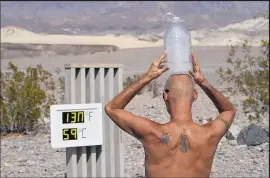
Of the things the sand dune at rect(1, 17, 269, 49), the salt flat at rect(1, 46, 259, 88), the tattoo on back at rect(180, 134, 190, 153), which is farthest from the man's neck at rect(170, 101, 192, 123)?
the sand dune at rect(1, 17, 269, 49)

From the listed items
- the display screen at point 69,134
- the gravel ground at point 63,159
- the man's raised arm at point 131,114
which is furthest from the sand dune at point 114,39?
the man's raised arm at point 131,114

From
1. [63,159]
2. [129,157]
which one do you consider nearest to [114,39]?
[63,159]

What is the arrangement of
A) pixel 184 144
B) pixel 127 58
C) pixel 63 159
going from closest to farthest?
pixel 184 144 → pixel 63 159 → pixel 127 58

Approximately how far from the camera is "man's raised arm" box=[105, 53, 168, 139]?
436cm

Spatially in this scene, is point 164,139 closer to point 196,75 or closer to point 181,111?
point 181,111

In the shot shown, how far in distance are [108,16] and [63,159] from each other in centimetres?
13412

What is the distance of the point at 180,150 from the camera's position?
4.30m

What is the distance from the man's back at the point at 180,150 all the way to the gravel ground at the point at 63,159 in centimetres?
653

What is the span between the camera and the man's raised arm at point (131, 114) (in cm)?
436

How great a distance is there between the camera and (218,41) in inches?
2869

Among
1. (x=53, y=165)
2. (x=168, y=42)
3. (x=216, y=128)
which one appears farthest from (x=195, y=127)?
(x=53, y=165)

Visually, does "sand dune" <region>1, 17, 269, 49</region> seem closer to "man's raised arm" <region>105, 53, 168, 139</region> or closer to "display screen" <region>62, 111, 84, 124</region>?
"display screen" <region>62, 111, 84, 124</region>

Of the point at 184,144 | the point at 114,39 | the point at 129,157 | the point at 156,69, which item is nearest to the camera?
the point at 184,144

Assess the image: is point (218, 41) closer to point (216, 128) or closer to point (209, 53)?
point (209, 53)
